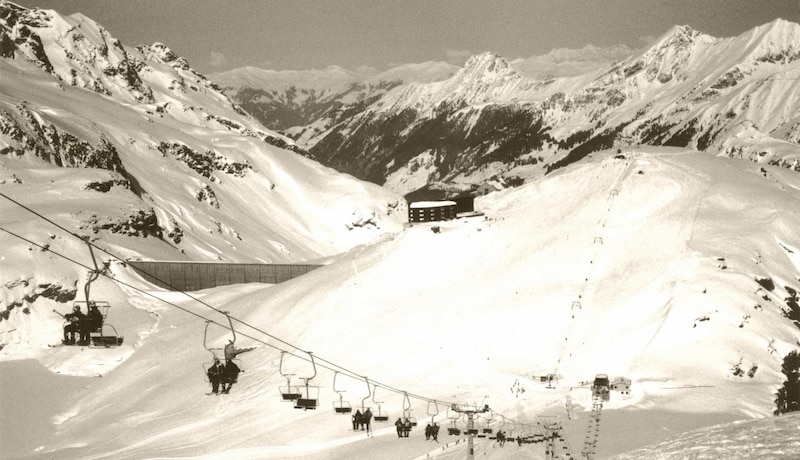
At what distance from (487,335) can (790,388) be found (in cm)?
3650

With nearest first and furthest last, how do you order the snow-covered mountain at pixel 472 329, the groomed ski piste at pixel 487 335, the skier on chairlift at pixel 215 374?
1. the skier on chairlift at pixel 215 374
2. the groomed ski piste at pixel 487 335
3. the snow-covered mountain at pixel 472 329

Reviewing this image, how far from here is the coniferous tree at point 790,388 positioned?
9469 centimetres

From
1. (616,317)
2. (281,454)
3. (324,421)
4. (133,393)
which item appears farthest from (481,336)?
(133,393)

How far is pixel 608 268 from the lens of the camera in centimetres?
13025

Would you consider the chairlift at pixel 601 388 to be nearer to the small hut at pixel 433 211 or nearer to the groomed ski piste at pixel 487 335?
the groomed ski piste at pixel 487 335

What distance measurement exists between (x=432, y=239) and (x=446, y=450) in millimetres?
63875

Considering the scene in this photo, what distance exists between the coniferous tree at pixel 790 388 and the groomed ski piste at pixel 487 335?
1.14 metres

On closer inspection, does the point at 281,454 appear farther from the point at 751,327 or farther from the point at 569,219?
the point at 569,219

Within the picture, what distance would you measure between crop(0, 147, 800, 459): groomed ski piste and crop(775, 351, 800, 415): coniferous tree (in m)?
1.14

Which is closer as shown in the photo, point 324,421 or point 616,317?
point 324,421

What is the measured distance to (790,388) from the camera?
326 feet

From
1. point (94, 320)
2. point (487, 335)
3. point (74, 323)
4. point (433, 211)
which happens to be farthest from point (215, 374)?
point (433, 211)

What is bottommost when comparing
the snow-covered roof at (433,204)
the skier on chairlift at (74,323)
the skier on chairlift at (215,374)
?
the skier on chairlift at (215,374)

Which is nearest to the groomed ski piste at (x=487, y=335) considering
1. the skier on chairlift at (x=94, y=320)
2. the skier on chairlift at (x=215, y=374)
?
the skier on chairlift at (x=215, y=374)
